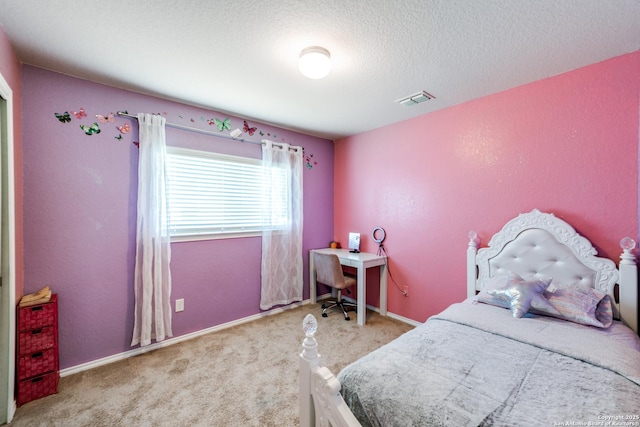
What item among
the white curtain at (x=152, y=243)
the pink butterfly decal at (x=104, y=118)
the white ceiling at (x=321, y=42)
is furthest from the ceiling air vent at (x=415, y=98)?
the pink butterfly decal at (x=104, y=118)

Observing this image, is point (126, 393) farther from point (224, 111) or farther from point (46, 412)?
point (224, 111)

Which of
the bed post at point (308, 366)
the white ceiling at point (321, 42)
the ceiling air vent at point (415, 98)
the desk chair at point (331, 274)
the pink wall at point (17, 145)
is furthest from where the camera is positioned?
the desk chair at point (331, 274)

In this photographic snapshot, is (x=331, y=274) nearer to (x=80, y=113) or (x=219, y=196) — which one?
(x=219, y=196)

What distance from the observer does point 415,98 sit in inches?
101

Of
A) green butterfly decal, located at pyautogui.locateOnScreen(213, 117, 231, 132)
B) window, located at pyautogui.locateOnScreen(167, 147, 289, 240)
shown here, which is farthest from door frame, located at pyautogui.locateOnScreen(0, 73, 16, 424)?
green butterfly decal, located at pyautogui.locateOnScreen(213, 117, 231, 132)

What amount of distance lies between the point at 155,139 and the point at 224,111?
2.66ft

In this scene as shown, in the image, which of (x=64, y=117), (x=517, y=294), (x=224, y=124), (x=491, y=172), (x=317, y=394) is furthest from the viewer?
(x=224, y=124)

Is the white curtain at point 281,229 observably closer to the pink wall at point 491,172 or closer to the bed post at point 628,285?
the pink wall at point 491,172

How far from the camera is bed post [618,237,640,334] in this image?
5.78 ft

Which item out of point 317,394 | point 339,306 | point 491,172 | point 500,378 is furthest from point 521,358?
point 339,306

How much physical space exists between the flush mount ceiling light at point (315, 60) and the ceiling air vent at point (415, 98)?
1.05m

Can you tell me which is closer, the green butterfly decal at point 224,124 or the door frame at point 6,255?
the door frame at point 6,255

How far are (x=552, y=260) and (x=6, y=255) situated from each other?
3.77 meters

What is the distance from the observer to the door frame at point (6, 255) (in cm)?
164
